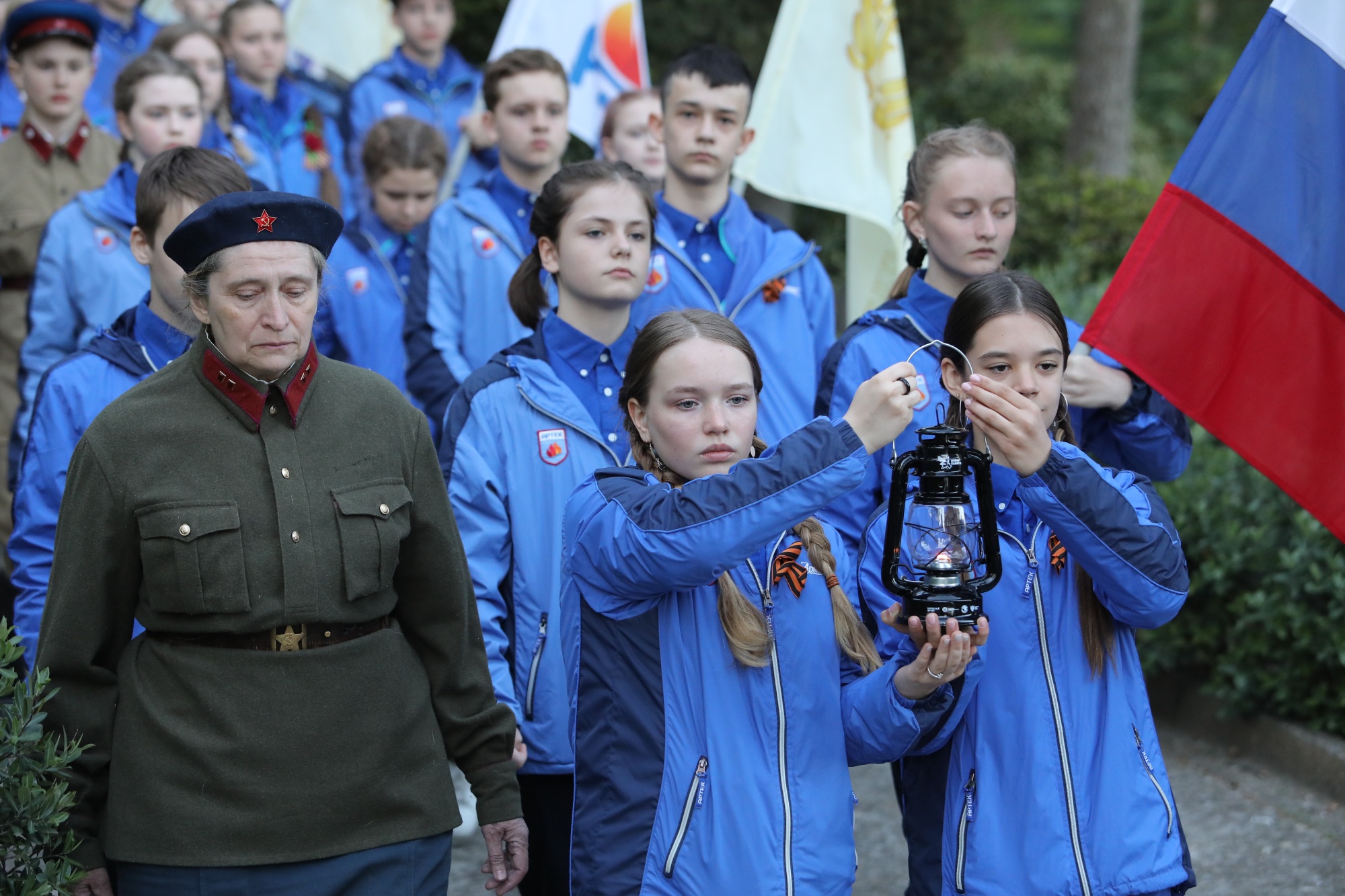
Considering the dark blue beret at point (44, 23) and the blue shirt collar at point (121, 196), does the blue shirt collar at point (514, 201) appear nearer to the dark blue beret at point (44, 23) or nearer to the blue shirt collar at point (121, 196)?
the blue shirt collar at point (121, 196)

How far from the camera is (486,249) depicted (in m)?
5.42

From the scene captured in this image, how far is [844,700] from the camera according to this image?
3066 millimetres

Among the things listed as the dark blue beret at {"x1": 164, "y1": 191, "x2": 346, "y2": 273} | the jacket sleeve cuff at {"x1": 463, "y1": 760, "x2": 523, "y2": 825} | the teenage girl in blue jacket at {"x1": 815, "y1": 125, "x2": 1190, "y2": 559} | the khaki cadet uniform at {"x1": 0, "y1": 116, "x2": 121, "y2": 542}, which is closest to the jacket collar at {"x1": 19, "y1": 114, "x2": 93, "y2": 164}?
the khaki cadet uniform at {"x1": 0, "y1": 116, "x2": 121, "y2": 542}

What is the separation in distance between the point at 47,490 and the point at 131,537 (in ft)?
3.03

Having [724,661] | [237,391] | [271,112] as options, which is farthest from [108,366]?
[271,112]

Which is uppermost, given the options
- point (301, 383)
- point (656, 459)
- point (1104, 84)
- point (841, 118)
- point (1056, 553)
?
point (1104, 84)

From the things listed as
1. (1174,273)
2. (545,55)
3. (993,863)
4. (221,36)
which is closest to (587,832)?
(993,863)

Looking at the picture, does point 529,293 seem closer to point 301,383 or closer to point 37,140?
point 301,383

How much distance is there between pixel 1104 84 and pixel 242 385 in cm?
1231

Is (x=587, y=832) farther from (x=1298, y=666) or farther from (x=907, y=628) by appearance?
(x=1298, y=666)

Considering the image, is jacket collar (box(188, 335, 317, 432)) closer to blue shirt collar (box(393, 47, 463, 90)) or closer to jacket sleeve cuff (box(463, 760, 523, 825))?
jacket sleeve cuff (box(463, 760, 523, 825))

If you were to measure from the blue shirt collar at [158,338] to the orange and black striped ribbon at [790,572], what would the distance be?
1.72 m

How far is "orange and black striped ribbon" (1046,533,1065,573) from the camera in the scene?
321cm

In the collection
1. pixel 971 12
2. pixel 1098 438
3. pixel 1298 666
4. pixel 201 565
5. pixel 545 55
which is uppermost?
pixel 971 12
